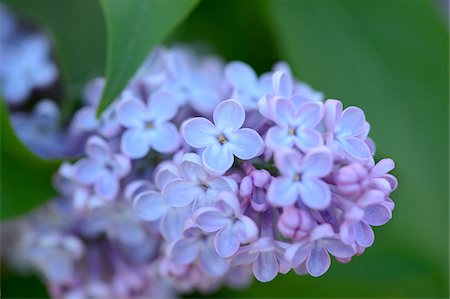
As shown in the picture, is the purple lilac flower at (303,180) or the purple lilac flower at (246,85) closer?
the purple lilac flower at (303,180)

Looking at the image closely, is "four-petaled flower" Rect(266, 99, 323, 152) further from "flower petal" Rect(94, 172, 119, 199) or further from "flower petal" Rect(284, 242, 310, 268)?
"flower petal" Rect(94, 172, 119, 199)

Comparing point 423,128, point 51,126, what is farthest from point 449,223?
point 51,126

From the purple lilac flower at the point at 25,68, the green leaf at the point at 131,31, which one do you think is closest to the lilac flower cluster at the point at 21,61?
the purple lilac flower at the point at 25,68

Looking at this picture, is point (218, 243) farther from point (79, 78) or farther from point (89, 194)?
point (79, 78)

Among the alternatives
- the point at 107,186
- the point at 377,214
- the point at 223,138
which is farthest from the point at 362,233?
the point at 107,186

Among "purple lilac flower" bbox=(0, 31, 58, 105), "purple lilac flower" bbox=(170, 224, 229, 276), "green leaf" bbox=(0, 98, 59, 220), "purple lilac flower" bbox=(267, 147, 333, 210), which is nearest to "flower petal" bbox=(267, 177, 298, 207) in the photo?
"purple lilac flower" bbox=(267, 147, 333, 210)

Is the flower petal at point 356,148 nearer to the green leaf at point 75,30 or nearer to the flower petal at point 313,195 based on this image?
the flower petal at point 313,195
